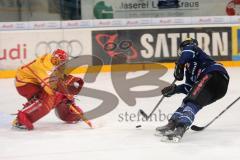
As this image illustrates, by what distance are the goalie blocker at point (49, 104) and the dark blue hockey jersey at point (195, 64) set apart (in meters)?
0.97

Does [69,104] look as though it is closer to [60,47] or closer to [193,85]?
[193,85]

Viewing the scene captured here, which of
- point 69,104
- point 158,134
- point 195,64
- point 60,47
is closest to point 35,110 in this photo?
point 69,104

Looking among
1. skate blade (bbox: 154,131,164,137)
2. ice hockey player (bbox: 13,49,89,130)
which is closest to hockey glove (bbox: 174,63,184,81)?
skate blade (bbox: 154,131,164,137)

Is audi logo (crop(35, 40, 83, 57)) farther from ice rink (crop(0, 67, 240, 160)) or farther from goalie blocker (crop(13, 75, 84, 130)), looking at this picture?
goalie blocker (crop(13, 75, 84, 130))

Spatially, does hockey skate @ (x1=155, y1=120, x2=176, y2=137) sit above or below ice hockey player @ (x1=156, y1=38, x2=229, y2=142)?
below

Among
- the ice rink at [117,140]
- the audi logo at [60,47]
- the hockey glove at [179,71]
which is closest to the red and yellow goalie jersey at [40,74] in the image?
the ice rink at [117,140]

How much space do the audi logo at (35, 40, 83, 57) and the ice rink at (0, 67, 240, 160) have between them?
320 cm

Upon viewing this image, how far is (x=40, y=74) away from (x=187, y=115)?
55.2 inches

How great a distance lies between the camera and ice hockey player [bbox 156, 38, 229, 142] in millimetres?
4207

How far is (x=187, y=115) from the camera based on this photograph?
13.8ft

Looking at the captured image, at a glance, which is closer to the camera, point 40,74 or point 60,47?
point 40,74

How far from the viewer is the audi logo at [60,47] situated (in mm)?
9070

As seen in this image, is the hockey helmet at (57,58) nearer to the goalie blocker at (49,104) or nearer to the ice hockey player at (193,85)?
the goalie blocker at (49,104)

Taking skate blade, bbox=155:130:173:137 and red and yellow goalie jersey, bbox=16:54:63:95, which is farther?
red and yellow goalie jersey, bbox=16:54:63:95
